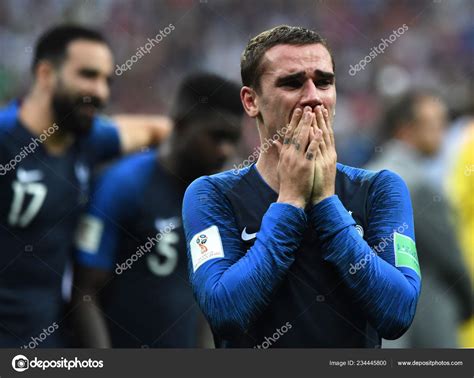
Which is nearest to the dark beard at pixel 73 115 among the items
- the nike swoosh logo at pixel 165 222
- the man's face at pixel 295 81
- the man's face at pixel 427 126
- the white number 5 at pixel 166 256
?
the nike swoosh logo at pixel 165 222

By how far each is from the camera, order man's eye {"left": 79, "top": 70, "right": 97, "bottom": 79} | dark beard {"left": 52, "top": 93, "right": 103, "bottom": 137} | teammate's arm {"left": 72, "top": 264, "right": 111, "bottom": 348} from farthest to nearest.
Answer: man's eye {"left": 79, "top": 70, "right": 97, "bottom": 79} < dark beard {"left": 52, "top": 93, "right": 103, "bottom": 137} < teammate's arm {"left": 72, "top": 264, "right": 111, "bottom": 348}

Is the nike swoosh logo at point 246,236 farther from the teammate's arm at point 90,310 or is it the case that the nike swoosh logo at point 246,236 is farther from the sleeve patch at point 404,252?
the teammate's arm at point 90,310

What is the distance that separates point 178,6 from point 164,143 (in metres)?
4.36

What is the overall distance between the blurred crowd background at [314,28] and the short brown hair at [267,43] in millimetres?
3236

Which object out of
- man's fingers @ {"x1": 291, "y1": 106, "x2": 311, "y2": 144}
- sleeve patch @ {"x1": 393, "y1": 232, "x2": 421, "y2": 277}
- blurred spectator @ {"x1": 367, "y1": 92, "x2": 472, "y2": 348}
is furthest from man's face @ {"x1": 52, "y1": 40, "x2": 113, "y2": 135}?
sleeve patch @ {"x1": 393, "y1": 232, "x2": 421, "y2": 277}

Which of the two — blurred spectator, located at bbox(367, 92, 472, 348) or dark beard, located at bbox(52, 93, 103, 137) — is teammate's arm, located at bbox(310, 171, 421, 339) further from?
dark beard, located at bbox(52, 93, 103, 137)

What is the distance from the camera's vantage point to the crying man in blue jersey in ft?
7.95

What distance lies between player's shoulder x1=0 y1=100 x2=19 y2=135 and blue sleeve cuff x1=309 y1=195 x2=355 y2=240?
2.84m

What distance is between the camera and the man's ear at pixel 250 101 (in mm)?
2705

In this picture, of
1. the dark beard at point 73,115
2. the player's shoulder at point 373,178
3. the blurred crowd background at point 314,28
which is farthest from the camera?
the blurred crowd background at point 314,28

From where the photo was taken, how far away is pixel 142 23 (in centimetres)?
844

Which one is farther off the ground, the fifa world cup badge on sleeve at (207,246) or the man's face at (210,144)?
the man's face at (210,144)

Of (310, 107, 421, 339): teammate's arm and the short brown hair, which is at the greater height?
the short brown hair

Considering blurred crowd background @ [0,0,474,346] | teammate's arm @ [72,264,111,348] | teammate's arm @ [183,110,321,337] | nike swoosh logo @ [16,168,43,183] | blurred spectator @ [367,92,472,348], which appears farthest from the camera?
blurred crowd background @ [0,0,474,346]
